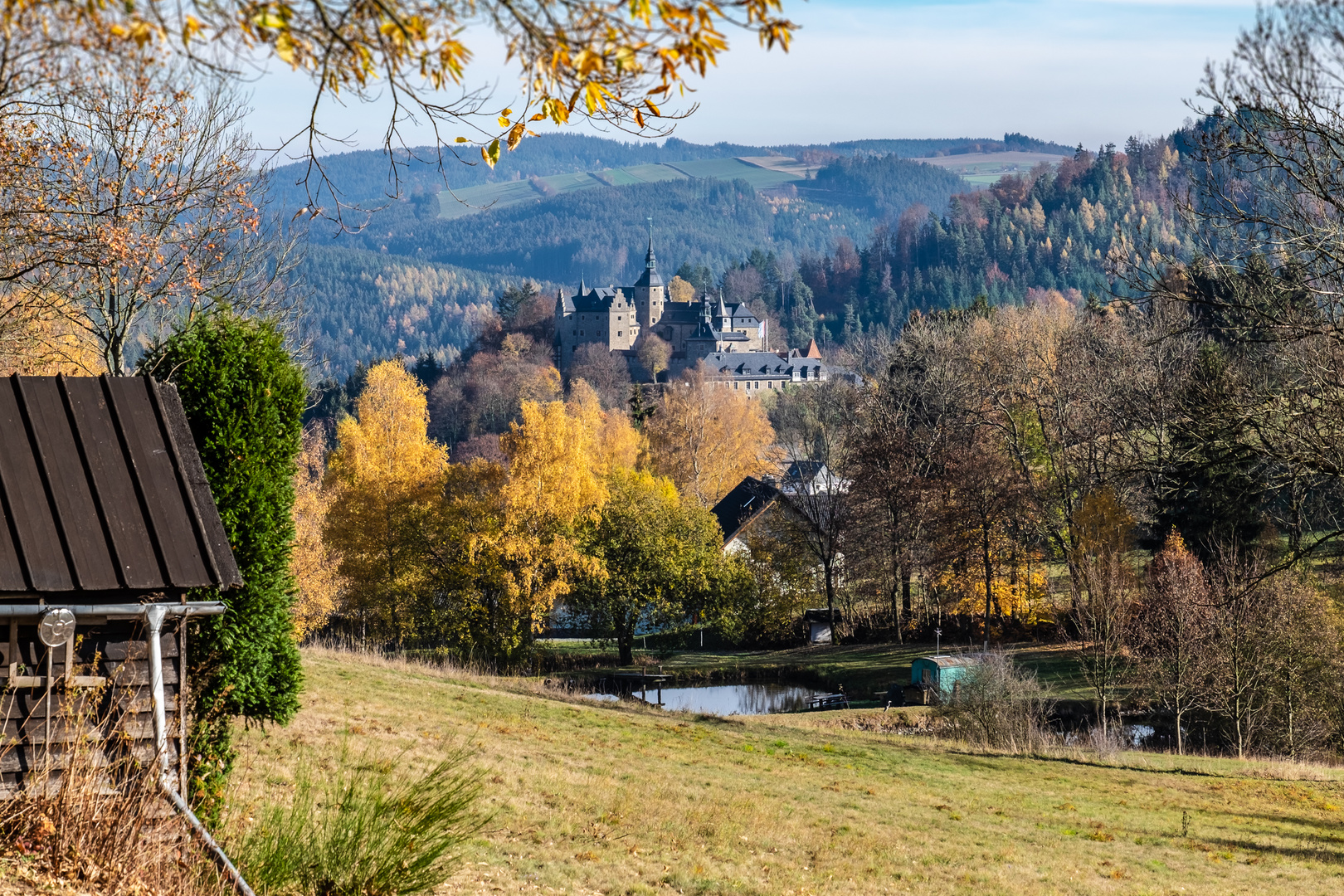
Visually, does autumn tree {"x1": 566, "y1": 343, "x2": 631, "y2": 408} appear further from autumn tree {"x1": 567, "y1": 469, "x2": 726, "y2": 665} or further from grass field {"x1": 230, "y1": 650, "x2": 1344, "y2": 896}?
grass field {"x1": 230, "y1": 650, "x2": 1344, "y2": 896}

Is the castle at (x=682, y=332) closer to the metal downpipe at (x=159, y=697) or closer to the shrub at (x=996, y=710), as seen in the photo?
the shrub at (x=996, y=710)

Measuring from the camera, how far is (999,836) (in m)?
15.1

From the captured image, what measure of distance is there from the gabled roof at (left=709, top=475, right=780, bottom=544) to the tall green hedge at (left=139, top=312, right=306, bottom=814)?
39.2 m

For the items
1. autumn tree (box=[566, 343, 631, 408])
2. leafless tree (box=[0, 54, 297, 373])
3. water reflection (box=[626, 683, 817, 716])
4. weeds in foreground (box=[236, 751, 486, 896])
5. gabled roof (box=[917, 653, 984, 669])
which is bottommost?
water reflection (box=[626, 683, 817, 716])

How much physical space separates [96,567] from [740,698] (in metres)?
29.1

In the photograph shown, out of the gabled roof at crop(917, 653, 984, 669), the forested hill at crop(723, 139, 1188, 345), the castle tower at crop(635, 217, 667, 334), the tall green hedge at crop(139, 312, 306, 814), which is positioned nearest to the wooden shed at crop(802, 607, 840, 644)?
the gabled roof at crop(917, 653, 984, 669)

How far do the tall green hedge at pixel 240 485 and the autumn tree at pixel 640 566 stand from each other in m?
25.8

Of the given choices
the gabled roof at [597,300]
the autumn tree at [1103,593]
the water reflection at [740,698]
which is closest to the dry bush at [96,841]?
the autumn tree at [1103,593]

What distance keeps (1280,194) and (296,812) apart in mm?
11709

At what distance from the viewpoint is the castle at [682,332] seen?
4936 inches

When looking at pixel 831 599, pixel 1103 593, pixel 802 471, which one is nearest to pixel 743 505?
pixel 802 471

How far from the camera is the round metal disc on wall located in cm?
754

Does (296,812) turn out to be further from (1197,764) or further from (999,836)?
(1197,764)

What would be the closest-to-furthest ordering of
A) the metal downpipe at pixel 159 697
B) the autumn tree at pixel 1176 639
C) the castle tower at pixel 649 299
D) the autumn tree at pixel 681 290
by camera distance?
1. the metal downpipe at pixel 159 697
2. the autumn tree at pixel 1176 639
3. the castle tower at pixel 649 299
4. the autumn tree at pixel 681 290
